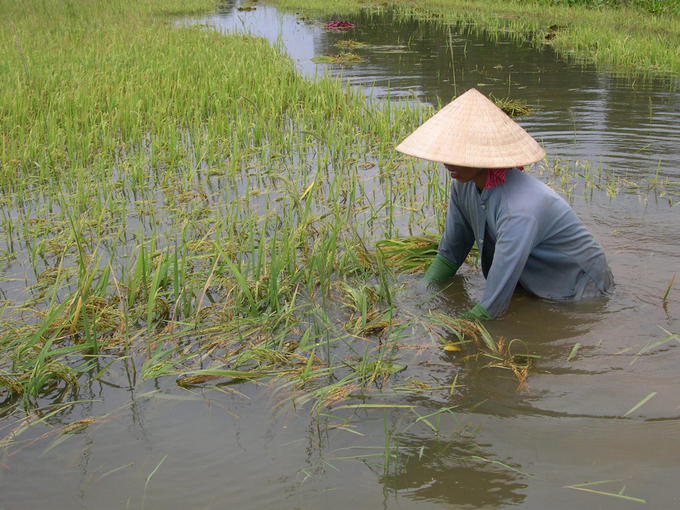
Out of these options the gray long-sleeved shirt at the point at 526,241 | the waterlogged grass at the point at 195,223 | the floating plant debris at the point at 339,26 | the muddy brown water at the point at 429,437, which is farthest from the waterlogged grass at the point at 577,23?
the muddy brown water at the point at 429,437

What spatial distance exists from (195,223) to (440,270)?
53.5 inches

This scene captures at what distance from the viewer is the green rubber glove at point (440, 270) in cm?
278

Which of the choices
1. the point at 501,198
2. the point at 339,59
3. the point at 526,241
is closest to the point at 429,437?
the point at 526,241

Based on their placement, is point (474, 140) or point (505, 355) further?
point (505, 355)

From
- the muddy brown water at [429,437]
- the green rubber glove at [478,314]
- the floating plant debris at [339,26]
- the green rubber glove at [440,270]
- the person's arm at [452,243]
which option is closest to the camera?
the muddy brown water at [429,437]

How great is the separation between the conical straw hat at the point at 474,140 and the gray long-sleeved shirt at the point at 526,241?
0.13 m

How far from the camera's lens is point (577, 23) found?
12.4 metres

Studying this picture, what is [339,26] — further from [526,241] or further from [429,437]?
[429,437]

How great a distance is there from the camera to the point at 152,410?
6.44ft

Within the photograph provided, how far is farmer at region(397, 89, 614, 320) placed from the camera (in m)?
2.15

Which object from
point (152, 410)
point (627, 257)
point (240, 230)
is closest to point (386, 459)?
point (152, 410)

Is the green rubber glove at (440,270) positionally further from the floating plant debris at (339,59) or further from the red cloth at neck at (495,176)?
the floating plant debris at (339,59)

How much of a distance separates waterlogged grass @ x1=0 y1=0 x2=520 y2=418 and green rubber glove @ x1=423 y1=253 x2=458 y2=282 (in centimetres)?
20

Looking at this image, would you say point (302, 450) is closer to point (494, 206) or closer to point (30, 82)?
point (494, 206)
